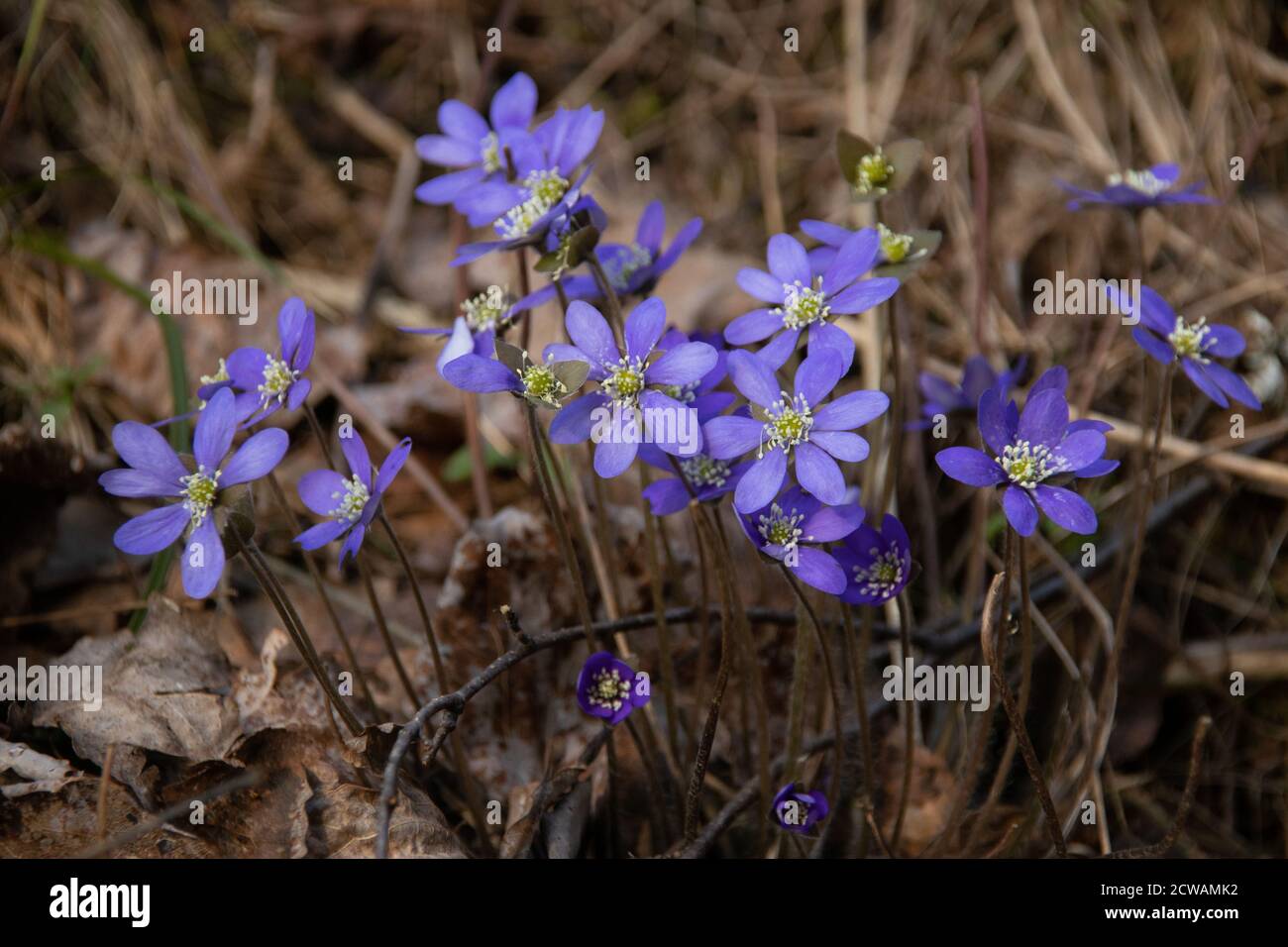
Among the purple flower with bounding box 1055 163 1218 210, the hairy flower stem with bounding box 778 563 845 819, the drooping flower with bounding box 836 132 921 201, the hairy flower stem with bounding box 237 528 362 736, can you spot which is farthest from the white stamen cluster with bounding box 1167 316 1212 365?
the hairy flower stem with bounding box 237 528 362 736

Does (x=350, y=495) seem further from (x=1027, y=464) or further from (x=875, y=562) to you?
(x=1027, y=464)

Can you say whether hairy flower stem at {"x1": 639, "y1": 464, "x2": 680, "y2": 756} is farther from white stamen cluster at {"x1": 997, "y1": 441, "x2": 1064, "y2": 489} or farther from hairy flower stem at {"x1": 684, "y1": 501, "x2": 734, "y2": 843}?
white stamen cluster at {"x1": 997, "y1": 441, "x2": 1064, "y2": 489}

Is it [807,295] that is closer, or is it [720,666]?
[720,666]

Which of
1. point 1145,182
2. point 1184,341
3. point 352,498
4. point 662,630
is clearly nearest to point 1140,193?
point 1145,182

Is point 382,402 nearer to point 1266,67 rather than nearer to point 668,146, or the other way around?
point 668,146

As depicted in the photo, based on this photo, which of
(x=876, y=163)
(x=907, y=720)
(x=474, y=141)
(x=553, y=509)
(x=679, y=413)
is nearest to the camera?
(x=679, y=413)

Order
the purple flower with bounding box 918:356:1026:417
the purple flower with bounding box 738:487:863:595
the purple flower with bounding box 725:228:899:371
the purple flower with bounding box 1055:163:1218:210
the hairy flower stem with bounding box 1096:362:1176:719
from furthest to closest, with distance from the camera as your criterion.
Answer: the purple flower with bounding box 918:356:1026:417 → the purple flower with bounding box 1055:163:1218:210 → the hairy flower stem with bounding box 1096:362:1176:719 → the purple flower with bounding box 725:228:899:371 → the purple flower with bounding box 738:487:863:595
